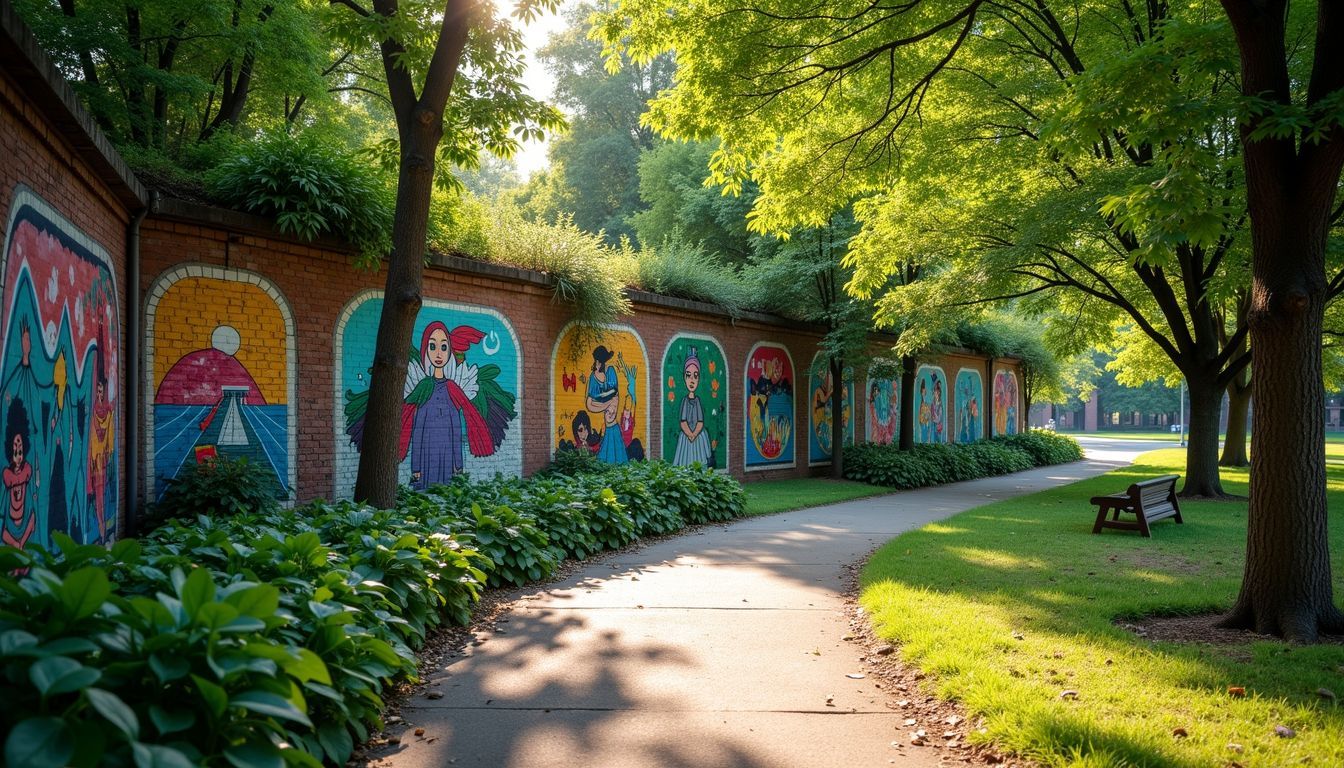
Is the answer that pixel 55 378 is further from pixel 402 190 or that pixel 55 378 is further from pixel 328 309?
pixel 328 309

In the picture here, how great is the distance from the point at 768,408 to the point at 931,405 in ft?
32.6

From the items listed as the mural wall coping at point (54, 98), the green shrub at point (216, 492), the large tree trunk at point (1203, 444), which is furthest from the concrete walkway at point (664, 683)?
the large tree trunk at point (1203, 444)

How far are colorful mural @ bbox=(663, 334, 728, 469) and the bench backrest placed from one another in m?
7.81

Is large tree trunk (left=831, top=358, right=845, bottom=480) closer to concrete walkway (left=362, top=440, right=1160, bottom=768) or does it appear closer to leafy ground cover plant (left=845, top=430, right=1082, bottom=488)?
leafy ground cover plant (left=845, top=430, right=1082, bottom=488)

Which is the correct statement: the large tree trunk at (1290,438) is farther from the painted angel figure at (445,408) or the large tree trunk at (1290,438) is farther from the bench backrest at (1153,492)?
the painted angel figure at (445,408)

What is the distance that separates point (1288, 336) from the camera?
541 centimetres

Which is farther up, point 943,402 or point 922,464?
point 943,402

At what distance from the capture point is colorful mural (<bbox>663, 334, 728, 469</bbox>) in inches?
619

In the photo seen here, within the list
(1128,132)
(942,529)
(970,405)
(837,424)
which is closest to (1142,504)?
(942,529)

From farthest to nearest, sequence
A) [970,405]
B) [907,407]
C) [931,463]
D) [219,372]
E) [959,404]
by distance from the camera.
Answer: [970,405], [959,404], [907,407], [931,463], [219,372]

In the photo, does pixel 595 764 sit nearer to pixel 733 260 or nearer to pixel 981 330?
pixel 733 260

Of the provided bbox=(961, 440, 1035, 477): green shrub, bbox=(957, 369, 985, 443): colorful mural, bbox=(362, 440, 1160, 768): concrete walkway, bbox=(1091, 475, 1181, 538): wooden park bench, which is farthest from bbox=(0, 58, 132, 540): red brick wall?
bbox=(957, 369, 985, 443): colorful mural

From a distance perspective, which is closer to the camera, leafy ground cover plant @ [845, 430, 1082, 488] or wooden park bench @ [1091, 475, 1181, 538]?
wooden park bench @ [1091, 475, 1181, 538]

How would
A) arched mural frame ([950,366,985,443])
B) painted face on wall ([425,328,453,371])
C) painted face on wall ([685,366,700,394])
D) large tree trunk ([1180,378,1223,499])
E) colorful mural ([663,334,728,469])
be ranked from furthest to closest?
1. arched mural frame ([950,366,985,443])
2. painted face on wall ([685,366,700,394])
3. colorful mural ([663,334,728,469])
4. large tree trunk ([1180,378,1223,499])
5. painted face on wall ([425,328,453,371])
